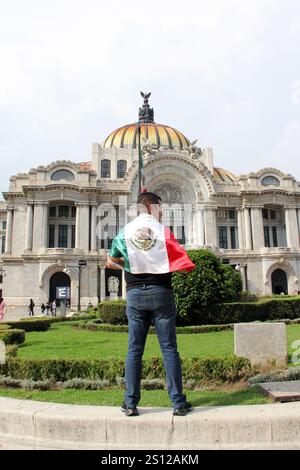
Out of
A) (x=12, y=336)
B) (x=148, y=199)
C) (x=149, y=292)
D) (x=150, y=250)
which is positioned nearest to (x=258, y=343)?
(x=149, y=292)

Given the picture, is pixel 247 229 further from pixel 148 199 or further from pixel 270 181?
pixel 148 199

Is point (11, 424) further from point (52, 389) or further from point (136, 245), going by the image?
point (136, 245)

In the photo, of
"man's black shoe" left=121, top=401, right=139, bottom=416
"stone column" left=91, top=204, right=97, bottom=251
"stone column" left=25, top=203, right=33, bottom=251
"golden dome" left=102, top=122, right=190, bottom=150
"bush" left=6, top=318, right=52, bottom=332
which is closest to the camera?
"man's black shoe" left=121, top=401, right=139, bottom=416

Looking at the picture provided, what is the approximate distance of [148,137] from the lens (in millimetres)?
55344

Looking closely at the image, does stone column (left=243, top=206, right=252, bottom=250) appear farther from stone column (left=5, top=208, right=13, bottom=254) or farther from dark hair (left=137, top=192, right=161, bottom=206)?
dark hair (left=137, top=192, right=161, bottom=206)

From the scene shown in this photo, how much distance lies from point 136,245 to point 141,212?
1.62 feet

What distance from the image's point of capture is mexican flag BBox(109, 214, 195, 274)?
14.8 feet

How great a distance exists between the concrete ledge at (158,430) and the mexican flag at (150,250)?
1.57 metres

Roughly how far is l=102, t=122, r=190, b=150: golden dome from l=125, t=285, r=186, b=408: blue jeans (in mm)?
50786

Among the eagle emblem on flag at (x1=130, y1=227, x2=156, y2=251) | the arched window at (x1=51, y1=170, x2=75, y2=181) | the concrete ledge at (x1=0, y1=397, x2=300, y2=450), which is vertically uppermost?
the arched window at (x1=51, y1=170, x2=75, y2=181)

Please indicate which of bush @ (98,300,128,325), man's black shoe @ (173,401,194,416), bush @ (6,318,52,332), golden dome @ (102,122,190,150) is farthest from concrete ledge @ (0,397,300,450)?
golden dome @ (102,122,190,150)

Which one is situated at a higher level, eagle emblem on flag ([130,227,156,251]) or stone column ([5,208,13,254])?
stone column ([5,208,13,254])

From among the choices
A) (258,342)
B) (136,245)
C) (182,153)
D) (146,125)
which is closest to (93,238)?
(182,153)

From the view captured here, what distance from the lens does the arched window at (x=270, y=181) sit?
48.0 meters
